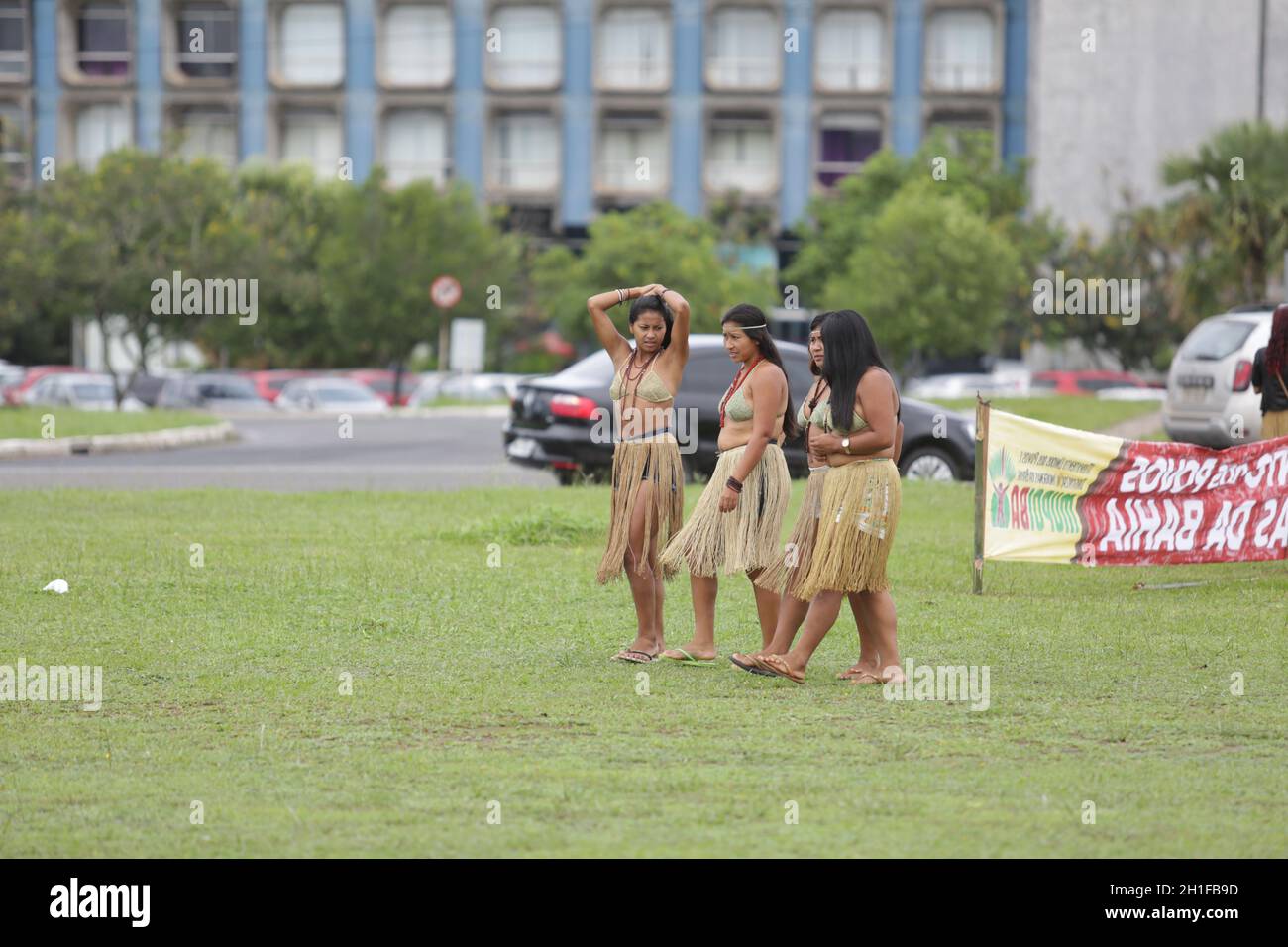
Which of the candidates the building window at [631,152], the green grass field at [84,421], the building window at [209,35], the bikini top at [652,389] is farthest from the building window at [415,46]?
the bikini top at [652,389]

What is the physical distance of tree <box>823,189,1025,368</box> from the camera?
4756 centimetres

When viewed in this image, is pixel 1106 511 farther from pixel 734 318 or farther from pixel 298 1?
pixel 298 1

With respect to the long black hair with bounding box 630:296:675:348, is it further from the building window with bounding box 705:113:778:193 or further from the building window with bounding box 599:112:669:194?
the building window with bounding box 705:113:778:193

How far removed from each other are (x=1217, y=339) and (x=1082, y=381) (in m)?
31.7

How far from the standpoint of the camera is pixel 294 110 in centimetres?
6334


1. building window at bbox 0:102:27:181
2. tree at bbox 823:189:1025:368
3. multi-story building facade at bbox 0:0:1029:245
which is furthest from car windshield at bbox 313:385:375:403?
multi-story building facade at bbox 0:0:1029:245

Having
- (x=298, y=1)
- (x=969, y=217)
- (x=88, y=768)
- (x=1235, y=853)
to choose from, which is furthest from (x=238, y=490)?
(x=298, y=1)

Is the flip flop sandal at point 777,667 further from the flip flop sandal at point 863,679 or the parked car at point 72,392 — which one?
the parked car at point 72,392

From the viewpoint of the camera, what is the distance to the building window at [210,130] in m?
63.0

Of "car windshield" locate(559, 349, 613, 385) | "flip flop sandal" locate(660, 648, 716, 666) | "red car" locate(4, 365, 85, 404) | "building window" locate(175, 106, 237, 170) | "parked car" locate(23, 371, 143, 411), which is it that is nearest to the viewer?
"flip flop sandal" locate(660, 648, 716, 666)

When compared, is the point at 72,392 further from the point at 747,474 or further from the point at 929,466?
the point at 747,474

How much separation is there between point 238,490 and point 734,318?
10593mm

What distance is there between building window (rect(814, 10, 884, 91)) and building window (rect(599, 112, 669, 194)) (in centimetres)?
571

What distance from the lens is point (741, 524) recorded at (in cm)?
865
